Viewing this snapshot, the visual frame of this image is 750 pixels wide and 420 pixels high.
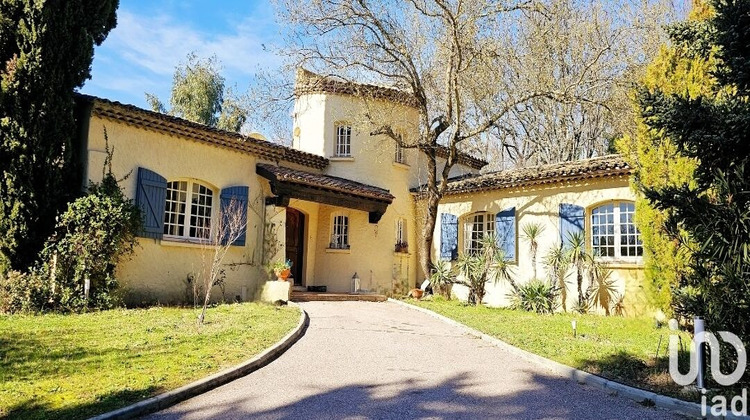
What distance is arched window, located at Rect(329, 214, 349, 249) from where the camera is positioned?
645 inches

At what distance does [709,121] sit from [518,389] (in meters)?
3.62

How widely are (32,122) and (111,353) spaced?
591cm

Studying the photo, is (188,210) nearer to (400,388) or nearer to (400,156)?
(400,156)

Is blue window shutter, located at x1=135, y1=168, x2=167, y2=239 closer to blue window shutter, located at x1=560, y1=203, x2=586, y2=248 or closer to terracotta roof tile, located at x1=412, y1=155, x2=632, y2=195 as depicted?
terracotta roof tile, located at x1=412, y1=155, x2=632, y2=195

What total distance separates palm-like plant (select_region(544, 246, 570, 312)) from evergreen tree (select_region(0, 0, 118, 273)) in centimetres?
1148

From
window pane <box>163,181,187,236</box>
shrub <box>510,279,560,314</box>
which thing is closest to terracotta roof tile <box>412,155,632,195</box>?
shrub <box>510,279,560,314</box>

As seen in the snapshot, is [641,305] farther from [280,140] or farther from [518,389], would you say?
[280,140]

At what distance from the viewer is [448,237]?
1650 centimetres

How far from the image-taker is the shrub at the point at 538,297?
12953mm

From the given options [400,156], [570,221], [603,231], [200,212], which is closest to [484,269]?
[570,221]

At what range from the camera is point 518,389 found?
5.89m

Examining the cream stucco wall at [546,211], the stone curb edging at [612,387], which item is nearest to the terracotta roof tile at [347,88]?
the cream stucco wall at [546,211]

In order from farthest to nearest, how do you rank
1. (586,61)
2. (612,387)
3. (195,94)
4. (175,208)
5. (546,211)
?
(195,94) → (586,61) → (546,211) → (175,208) → (612,387)

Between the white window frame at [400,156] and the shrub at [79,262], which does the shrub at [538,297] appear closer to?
the white window frame at [400,156]
